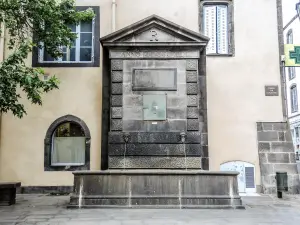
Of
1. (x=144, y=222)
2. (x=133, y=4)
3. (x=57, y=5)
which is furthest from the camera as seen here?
(x=133, y=4)

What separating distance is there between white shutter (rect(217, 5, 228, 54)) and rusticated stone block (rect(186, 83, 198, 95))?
2767 mm

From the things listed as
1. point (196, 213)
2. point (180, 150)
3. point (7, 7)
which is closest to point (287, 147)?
point (180, 150)

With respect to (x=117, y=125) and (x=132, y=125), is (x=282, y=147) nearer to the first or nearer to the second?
(x=132, y=125)

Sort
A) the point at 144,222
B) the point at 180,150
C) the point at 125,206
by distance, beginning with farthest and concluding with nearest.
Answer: the point at 180,150, the point at 125,206, the point at 144,222

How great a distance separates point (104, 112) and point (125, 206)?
4.27 metres

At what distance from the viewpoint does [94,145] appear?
40.5ft

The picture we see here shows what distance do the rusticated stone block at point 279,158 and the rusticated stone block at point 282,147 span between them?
0.51 feet

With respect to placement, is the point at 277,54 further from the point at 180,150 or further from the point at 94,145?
the point at 94,145

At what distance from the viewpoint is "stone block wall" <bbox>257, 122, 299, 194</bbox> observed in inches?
479

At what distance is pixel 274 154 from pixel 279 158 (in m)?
0.20

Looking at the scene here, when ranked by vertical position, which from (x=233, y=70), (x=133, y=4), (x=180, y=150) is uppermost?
(x=133, y=4)

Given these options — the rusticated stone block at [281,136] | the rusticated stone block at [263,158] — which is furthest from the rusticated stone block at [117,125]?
the rusticated stone block at [281,136]

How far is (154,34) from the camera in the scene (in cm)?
1093

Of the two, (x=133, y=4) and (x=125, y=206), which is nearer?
(x=125, y=206)
